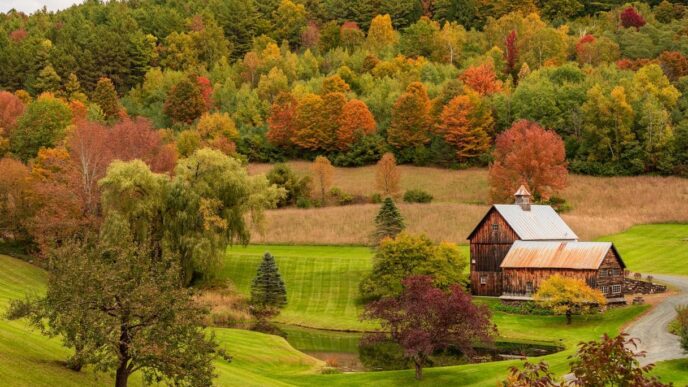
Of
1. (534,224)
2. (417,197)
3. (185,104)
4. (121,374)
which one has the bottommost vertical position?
(121,374)

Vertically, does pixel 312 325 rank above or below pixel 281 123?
below

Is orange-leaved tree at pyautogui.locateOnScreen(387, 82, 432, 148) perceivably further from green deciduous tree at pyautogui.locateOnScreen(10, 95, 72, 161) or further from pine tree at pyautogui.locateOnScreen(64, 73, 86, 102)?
pine tree at pyautogui.locateOnScreen(64, 73, 86, 102)

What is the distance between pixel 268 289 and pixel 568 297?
66.3 feet

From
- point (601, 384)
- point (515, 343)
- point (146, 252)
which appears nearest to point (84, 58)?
point (515, 343)

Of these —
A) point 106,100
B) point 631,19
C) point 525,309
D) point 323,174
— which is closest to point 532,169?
point 323,174

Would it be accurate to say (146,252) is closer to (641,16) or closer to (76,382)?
(76,382)

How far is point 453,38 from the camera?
493ft

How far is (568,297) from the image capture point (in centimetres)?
5756

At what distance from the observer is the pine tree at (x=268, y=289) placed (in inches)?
2569

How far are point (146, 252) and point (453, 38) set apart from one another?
126 m

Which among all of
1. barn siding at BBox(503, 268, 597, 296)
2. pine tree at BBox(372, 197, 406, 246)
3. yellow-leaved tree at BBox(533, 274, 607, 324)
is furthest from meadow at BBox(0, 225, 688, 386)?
pine tree at BBox(372, 197, 406, 246)

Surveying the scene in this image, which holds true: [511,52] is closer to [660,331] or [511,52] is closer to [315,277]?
[315,277]

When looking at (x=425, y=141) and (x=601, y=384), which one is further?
(x=425, y=141)

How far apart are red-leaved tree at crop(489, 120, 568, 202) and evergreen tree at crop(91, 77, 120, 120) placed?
205ft
